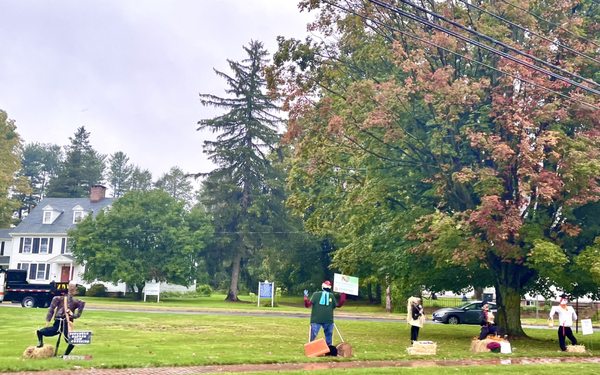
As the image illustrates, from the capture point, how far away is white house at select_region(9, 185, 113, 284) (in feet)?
196

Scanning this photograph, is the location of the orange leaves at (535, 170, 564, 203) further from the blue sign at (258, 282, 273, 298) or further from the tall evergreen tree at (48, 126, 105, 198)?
the tall evergreen tree at (48, 126, 105, 198)

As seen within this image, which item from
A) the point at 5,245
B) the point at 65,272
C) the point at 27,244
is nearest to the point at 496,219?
the point at 65,272

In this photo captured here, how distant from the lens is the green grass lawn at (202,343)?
44.2ft


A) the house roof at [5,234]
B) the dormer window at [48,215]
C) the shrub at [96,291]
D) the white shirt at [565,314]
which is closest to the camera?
the white shirt at [565,314]

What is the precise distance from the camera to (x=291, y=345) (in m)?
17.6

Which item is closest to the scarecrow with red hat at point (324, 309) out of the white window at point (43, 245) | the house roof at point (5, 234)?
the white window at point (43, 245)

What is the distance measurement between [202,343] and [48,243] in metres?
49.6

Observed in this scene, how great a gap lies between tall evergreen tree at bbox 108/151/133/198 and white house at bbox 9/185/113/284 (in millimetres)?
62365

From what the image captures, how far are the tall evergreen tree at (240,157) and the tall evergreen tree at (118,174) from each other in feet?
238

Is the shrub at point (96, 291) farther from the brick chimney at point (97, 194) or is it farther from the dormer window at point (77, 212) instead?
the brick chimney at point (97, 194)

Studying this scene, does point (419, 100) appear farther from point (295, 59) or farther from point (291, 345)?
point (291, 345)

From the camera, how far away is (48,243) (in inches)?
2424

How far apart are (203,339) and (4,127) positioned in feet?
200

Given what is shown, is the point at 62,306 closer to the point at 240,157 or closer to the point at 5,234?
the point at 240,157
